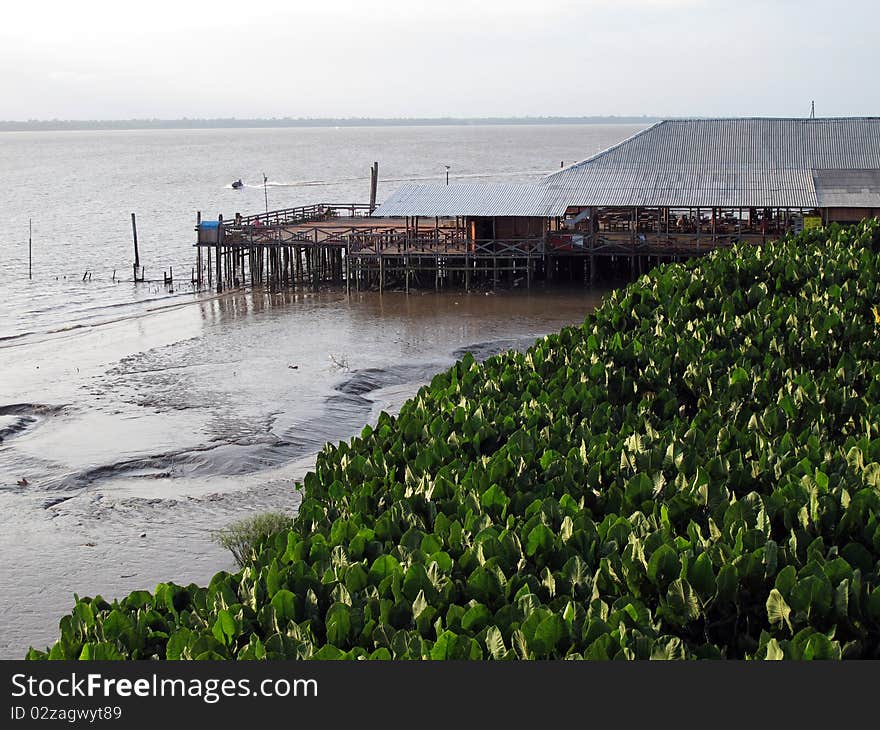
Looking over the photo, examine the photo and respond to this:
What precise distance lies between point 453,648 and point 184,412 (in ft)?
68.0

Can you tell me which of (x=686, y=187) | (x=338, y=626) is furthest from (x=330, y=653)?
(x=686, y=187)

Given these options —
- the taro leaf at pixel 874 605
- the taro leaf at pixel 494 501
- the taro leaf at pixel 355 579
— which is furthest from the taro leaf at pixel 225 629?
the taro leaf at pixel 874 605

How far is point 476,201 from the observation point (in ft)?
146

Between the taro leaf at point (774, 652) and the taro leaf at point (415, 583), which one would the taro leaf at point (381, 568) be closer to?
the taro leaf at point (415, 583)

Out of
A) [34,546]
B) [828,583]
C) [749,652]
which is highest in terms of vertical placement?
[828,583]

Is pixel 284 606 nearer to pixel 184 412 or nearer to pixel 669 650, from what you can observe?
pixel 669 650

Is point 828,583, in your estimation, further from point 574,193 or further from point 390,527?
point 574,193

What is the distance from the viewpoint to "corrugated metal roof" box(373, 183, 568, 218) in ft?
143

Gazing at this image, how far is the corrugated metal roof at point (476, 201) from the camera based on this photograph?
143 ft

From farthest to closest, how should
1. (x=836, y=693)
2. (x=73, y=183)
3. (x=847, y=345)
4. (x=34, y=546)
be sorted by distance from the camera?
(x=73, y=183), (x=34, y=546), (x=847, y=345), (x=836, y=693)

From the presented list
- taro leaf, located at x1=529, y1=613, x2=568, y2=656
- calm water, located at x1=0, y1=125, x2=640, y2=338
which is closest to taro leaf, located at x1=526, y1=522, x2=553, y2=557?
taro leaf, located at x1=529, y1=613, x2=568, y2=656

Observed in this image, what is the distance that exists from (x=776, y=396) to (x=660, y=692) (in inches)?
300

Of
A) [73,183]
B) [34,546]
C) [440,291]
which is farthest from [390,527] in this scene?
[73,183]

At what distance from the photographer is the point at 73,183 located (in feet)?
443
